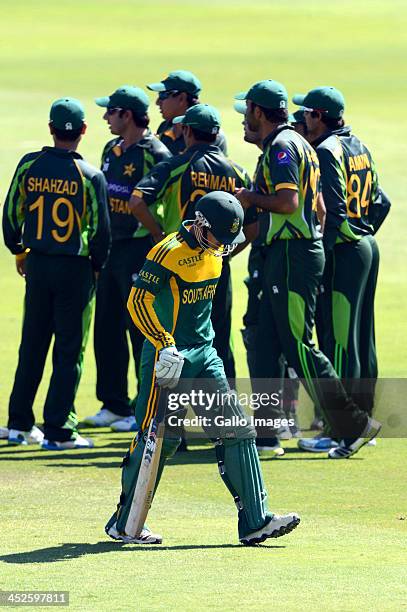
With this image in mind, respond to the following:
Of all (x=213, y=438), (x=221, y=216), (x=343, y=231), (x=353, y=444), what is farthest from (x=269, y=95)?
(x=213, y=438)

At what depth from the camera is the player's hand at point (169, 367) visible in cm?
757

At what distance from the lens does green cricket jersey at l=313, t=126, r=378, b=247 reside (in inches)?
428

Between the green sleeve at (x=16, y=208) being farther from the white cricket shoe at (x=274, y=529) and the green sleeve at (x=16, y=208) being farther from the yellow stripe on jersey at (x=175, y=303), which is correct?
the white cricket shoe at (x=274, y=529)

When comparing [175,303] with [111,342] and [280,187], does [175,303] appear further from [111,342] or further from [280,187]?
[111,342]

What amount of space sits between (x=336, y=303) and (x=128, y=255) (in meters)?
Result: 1.54

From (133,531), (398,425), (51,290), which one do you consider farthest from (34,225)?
(133,531)

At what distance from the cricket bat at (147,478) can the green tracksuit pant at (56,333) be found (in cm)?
334

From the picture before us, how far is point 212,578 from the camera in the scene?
269 inches

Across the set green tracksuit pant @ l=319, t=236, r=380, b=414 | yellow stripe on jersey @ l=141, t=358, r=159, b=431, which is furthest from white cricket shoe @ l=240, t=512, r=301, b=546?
green tracksuit pant @ l=319, t=236, r=380, b=414

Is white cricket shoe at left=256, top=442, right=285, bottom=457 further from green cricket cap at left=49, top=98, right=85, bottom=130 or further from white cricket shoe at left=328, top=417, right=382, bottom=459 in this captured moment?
green cricket cap at left=49, top=98, right=85, bottom=130

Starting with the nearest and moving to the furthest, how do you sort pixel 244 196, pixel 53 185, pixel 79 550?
pixel 79 550 → pixel 244 196 → pixel 53 185

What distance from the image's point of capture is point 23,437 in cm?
1123

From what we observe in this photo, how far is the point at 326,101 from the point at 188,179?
1117 mm

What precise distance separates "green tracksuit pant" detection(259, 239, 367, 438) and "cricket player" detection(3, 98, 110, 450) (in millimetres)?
1209
